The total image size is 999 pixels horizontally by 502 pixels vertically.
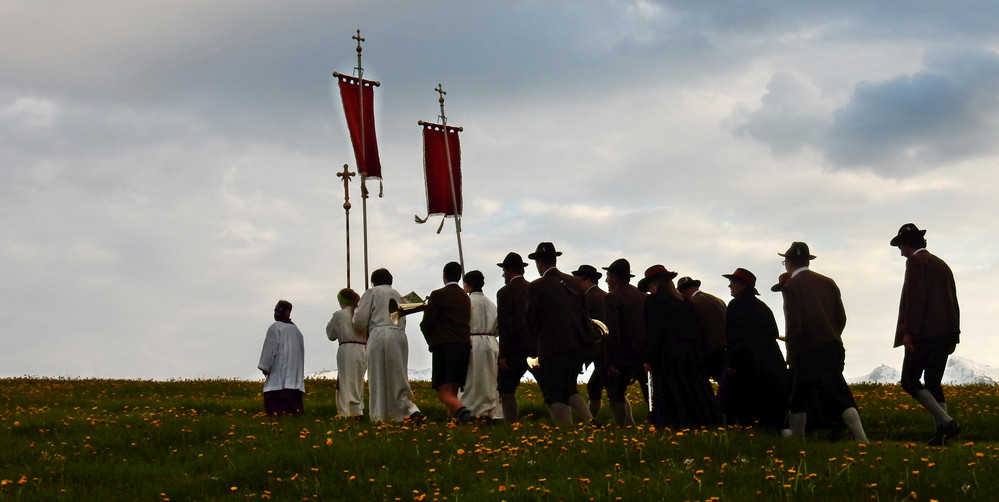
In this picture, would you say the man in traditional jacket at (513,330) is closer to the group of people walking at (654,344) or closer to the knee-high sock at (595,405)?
the group of people walking at (654,344)

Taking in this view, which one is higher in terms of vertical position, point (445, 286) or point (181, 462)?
point (445, 286)

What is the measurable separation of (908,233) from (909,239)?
8 centimetres

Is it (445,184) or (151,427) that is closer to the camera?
(151,427)

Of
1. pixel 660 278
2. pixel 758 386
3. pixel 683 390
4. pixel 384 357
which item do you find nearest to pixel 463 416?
pixel 384 357

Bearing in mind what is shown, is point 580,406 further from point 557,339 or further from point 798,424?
point 798,424

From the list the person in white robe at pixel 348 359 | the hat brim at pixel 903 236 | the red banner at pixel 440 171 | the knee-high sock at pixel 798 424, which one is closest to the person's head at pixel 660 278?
the knee-high sock at pixel 798 424

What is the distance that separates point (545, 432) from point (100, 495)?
15.6ft

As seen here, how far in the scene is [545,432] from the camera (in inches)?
492

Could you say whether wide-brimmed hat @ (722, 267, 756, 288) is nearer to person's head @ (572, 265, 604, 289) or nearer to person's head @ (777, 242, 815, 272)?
person's head @ (777, 242, 815, 272)

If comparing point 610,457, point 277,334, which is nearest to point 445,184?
point 277,334

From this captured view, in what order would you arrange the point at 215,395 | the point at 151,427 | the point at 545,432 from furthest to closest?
1. the point at 215,395
2. the point at 151,427
3. the point at 545,432

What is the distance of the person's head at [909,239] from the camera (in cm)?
1350

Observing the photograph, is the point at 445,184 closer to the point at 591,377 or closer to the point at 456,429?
the point at 591,377

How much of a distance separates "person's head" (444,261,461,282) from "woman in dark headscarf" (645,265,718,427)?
3383mm
